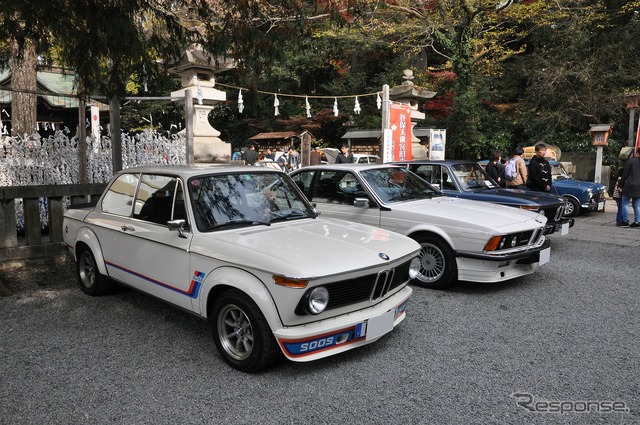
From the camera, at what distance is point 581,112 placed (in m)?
18.8

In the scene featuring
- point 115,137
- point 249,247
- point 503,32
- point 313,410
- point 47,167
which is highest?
point 503,32

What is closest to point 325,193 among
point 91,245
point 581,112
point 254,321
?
point 91,245

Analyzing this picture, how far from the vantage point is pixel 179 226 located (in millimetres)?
3814

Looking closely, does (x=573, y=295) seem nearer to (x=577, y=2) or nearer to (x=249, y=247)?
(x=249, y=247)

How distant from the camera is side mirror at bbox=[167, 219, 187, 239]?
3779 millimetres

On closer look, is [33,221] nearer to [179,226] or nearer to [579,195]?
[179,226]

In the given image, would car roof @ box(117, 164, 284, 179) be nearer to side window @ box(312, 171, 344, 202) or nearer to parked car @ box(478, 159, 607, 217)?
side window @ box(312, 171, 344, 202)

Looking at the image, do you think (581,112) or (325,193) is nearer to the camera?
(325,193)

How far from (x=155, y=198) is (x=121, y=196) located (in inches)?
28.0

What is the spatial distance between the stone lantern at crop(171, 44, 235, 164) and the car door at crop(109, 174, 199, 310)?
4.21 meters

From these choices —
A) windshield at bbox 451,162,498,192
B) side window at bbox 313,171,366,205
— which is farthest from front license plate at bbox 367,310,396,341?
windshield at bbox 451,162,498,192

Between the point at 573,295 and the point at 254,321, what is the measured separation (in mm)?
4045

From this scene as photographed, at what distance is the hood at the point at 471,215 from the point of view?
5.27m

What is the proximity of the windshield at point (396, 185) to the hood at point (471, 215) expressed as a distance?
198 mm
